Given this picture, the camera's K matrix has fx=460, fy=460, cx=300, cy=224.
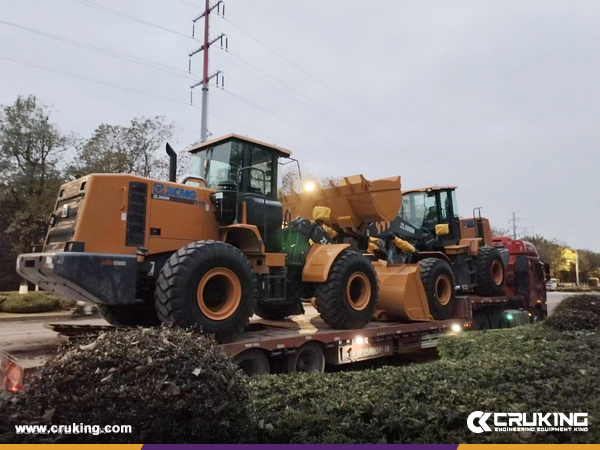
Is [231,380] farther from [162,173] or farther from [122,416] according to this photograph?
[162,173]

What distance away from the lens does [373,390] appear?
14.3ft

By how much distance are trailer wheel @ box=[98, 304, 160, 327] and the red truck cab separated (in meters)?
11.2

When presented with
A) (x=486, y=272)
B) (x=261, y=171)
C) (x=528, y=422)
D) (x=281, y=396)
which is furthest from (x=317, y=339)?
(x=486, y=272)

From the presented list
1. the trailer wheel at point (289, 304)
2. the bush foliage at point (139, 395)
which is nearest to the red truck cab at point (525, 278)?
the trailer wheel at point (289, 304)

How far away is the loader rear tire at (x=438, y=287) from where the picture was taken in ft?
31.9

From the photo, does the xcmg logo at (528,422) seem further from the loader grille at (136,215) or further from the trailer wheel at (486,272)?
the trailer wheel at (486,272)

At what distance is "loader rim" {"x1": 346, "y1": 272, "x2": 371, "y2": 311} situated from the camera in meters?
7.89

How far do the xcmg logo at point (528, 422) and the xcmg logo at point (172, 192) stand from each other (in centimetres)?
438

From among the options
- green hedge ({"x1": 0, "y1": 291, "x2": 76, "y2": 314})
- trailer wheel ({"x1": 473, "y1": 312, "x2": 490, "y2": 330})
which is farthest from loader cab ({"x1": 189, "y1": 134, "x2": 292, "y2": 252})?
green hedge ({"x1": 0, "y1": 291, "x2": 76, "y2": 314})

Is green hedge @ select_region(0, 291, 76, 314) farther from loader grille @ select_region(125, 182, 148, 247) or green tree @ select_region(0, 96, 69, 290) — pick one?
loader grille @ select_region(125, 182, 148, 247)

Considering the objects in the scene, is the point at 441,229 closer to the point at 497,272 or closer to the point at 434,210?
the point at 434,210

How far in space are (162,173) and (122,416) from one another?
19.8 meters

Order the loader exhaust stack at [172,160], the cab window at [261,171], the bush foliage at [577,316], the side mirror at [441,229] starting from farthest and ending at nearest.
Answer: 1. the side mirror at [441,229]
2. the bush foliage at [577,316]
3. the cab window at [261,171]
4. the loader exhaust stack at [172,160]

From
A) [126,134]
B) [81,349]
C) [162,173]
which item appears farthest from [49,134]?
[81,349]
